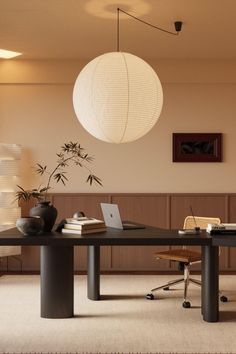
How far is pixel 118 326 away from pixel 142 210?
3.02 meters

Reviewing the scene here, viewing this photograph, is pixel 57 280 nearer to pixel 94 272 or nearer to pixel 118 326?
pixel 118 326

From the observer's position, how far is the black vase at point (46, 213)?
4.69 m

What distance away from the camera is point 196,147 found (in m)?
7.42

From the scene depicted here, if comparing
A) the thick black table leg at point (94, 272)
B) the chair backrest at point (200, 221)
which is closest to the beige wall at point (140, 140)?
the chair backrest at point (200, 221)

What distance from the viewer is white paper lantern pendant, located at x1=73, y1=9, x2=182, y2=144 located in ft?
14.0

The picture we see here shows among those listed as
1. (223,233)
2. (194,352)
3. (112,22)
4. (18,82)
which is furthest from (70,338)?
(18,82)

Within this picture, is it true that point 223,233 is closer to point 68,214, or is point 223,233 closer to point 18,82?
point 68,214

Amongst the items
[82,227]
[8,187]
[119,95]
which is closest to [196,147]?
[8,187]

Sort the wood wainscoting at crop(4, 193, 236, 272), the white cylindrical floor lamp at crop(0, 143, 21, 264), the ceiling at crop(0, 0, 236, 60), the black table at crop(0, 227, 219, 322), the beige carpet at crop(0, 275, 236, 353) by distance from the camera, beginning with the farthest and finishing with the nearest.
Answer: the wood wainscoting at crop(4, 193, 236, 272)
the white cylindrical floor lamp at crop(0, 143, 21, 264)
the ceiling at crop(0, 0, 236, 60)
the black table at crop(0, 227, 219, 322)
the beige carpet at crop(0, 275, 236, 353)

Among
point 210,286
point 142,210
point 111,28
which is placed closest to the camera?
point 210,286

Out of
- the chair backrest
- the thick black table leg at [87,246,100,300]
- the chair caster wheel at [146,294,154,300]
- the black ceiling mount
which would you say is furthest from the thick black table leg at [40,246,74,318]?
the black ceiling mount

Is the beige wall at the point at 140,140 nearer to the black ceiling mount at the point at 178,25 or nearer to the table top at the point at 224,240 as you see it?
the black ceiling mount at the point at 178,25

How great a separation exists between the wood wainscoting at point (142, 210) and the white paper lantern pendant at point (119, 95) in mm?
2986

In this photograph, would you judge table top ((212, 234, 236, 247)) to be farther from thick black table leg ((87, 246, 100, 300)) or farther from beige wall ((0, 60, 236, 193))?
beige wall ((0, 60, 236, 193))
